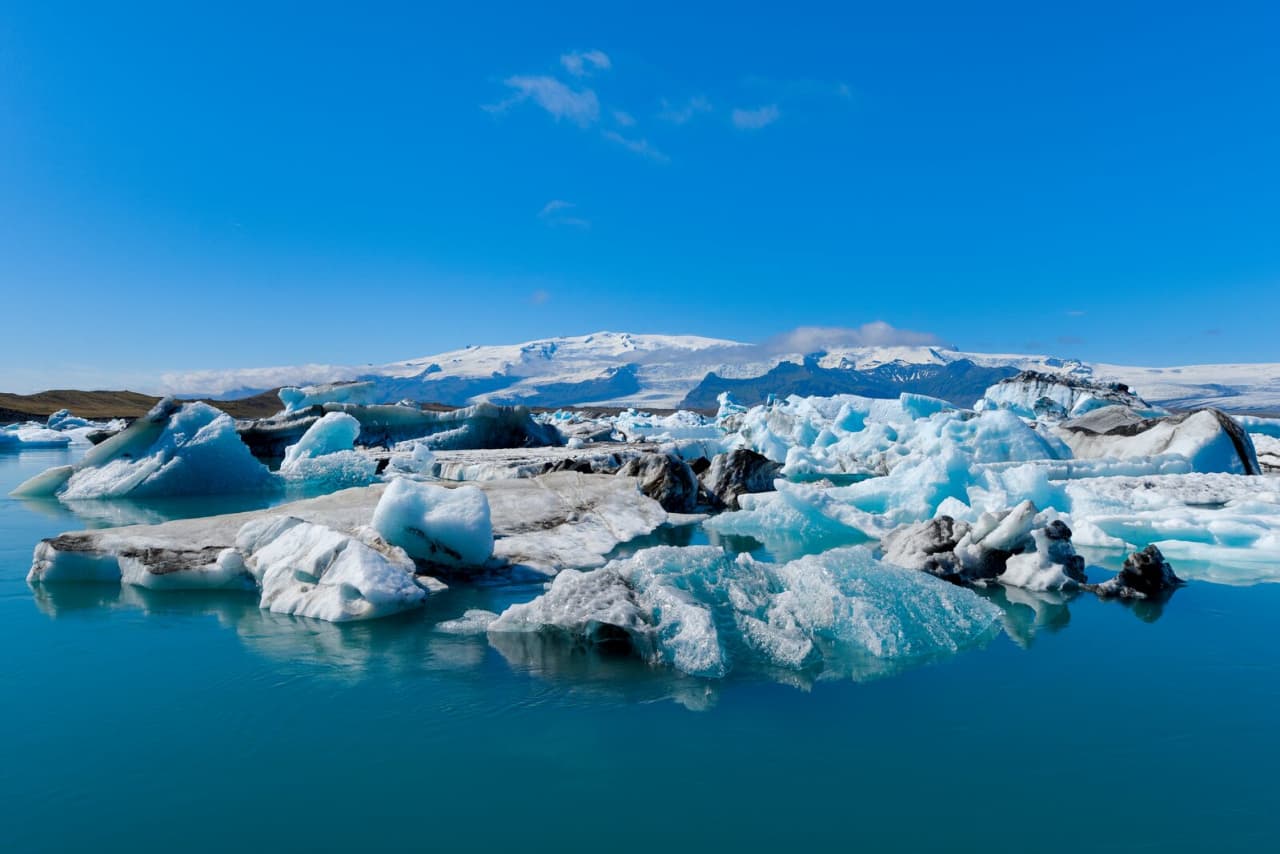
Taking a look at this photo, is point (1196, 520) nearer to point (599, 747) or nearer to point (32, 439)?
point (599, 747)

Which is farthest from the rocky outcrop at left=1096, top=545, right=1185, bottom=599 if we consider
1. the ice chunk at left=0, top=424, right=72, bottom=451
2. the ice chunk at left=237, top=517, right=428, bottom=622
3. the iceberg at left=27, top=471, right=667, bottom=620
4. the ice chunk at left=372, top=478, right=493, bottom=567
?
the ice chunk at left=0, top=424, right=72, bottom=451

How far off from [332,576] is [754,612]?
339 centimetres

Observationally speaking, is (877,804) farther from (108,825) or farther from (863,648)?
(108,825)

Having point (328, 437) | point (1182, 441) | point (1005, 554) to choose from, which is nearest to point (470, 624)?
point (1005, 554)

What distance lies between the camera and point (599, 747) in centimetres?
373

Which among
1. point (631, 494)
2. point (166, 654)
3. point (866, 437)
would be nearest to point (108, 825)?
point (166, 654)

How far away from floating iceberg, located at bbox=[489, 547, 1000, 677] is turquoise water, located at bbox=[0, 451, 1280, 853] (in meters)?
0.24

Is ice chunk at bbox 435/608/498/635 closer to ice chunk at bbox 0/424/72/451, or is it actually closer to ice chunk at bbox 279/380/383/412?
ice chunk at bbox 279/380/383/412

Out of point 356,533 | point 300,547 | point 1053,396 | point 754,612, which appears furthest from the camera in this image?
point 1053,396

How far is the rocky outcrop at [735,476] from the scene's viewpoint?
44.1ft

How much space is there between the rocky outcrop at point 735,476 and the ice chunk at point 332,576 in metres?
7.59

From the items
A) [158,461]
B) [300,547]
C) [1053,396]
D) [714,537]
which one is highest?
[1053,396]

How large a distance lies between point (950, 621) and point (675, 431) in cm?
2861

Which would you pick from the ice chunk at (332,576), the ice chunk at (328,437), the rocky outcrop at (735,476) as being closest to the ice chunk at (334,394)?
the ice chunk at (328,437)
